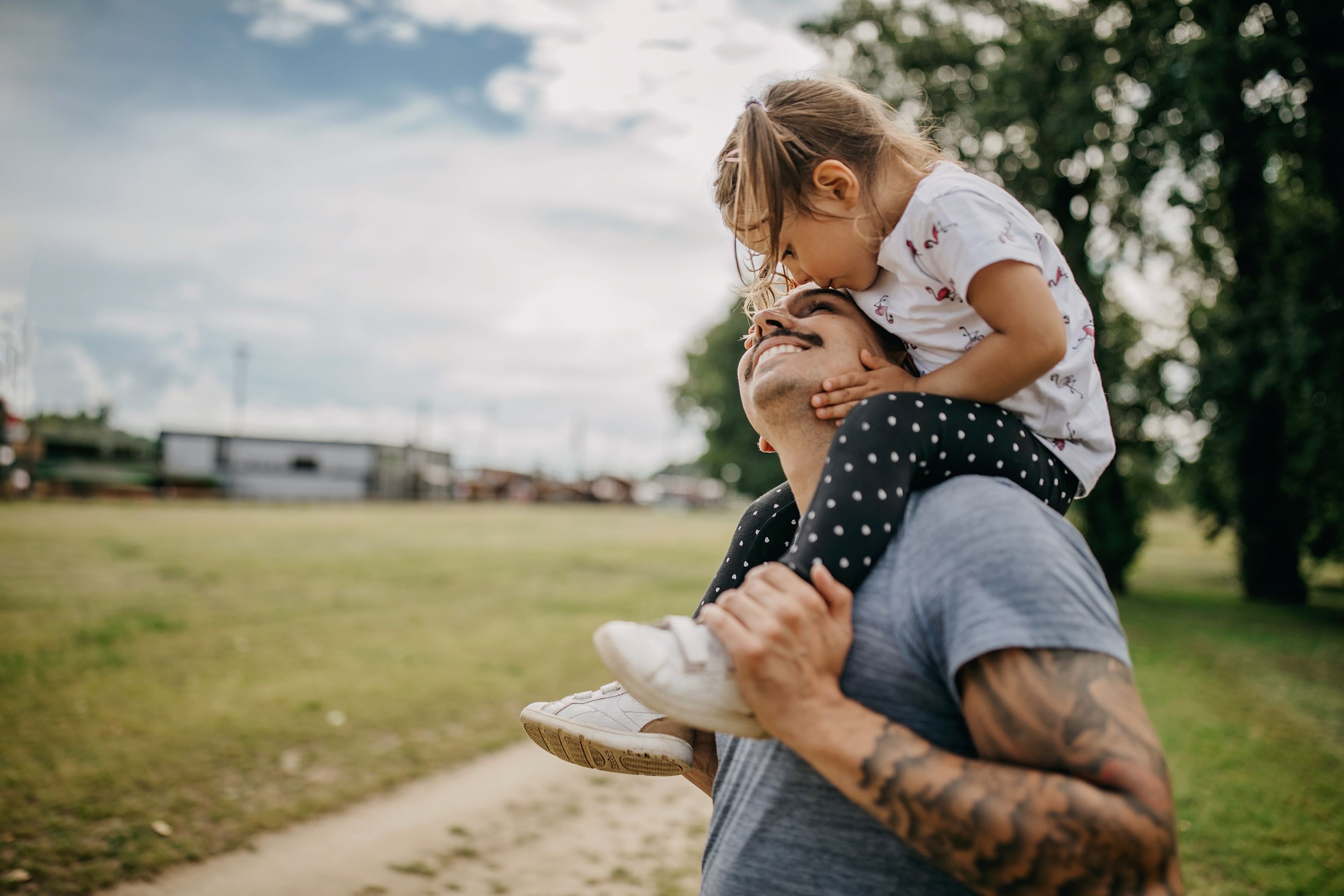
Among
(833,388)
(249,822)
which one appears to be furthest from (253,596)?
(833,388)

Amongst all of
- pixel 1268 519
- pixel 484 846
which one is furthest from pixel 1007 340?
pixel 1268 519

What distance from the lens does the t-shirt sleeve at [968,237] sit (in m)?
1.49

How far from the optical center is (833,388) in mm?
1599

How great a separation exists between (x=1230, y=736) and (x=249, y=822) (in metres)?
9.12

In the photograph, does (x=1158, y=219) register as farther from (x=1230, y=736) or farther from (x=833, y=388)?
(x=833, y=388)

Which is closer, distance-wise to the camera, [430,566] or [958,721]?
[958,721]

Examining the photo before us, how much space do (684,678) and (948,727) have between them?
374 millimetres

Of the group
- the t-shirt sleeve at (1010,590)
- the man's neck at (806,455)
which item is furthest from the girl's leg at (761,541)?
the t-shirt sleeve at (1010,590)

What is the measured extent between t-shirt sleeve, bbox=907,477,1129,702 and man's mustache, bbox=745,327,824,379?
56 centimetres

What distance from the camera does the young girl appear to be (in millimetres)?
1293

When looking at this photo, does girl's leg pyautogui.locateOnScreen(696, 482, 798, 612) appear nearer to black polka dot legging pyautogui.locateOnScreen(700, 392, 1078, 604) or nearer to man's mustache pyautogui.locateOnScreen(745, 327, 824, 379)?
man's mustache pyautogui.locateOnScreen(745, 327, 824, 379)

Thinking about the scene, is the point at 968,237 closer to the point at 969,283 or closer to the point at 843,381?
the point at 969,283

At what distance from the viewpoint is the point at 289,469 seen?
164ft

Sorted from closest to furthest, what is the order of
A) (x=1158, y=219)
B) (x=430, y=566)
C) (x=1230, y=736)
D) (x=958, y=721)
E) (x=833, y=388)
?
(x=958, y=721) < (x=833, y=388) < (x=1230, y=736) < (x=1158, y=219) < (x=430, y=566)
